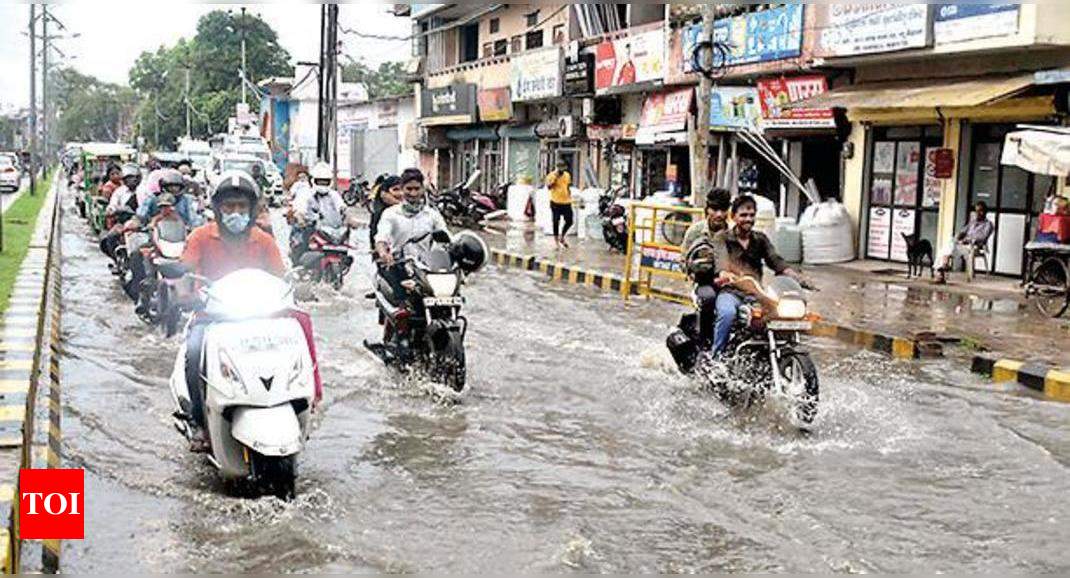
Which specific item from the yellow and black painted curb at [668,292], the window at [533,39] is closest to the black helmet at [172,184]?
the yellow and black painted curb at [668,292]

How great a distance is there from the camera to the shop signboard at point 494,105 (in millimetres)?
31125

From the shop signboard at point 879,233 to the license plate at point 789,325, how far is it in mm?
11544

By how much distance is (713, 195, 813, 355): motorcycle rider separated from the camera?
773 cm

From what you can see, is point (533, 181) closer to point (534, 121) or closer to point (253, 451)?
point (534, 121)

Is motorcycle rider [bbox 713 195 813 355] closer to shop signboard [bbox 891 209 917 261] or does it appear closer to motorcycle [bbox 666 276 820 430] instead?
motorcycle [bbox 666 276 820 430]

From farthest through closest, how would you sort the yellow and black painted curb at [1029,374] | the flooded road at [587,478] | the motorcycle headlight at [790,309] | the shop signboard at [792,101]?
the shop signboard at [792,101] → the yellow and black painted curb at [1029,374] → the motorcycle headlight at [790,309] → the flooded road at [587,478]

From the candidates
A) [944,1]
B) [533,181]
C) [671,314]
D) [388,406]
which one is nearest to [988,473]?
[388,406]

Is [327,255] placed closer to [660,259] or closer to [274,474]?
[660,259]

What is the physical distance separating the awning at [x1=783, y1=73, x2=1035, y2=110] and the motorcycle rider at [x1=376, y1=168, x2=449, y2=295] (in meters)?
8.30

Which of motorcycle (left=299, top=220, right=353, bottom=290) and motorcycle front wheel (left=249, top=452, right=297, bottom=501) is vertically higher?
motorcycle (left=299, top=220, right=353, bottom=290)

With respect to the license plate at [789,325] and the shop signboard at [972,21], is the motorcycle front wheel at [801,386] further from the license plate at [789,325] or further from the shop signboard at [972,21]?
the shop signboard at [972,21]

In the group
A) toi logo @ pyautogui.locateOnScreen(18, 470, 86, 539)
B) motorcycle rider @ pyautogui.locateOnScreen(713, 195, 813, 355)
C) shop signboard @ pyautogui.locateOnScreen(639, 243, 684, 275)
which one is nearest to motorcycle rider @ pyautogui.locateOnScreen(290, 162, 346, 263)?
shop signboard @ pyautogui.locateOnScreen(639, 243, 684, 275)

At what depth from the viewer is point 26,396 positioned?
660 centimetres

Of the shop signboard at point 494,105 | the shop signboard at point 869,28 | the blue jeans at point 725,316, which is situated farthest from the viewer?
the shop signboard at point 494,105
